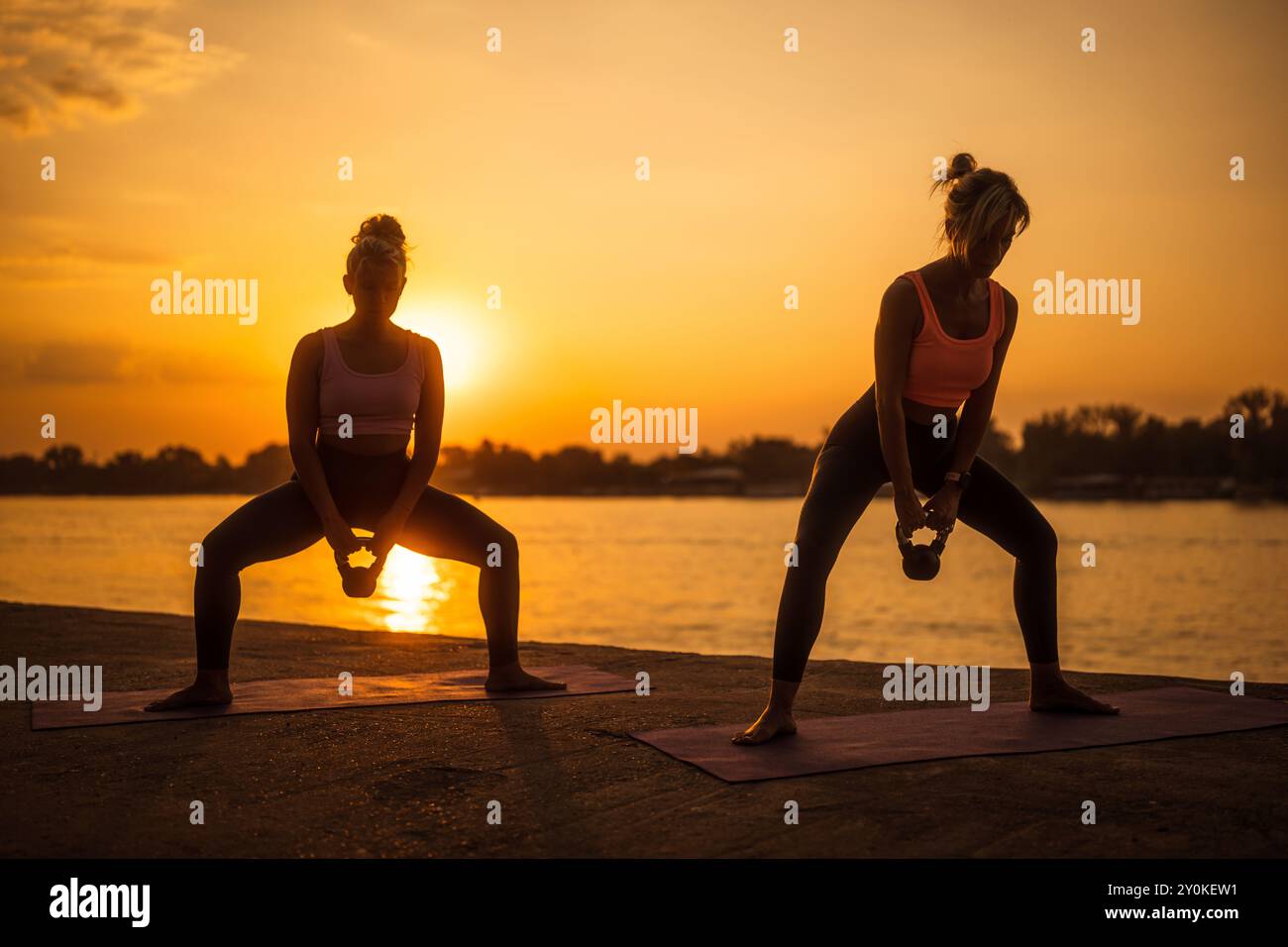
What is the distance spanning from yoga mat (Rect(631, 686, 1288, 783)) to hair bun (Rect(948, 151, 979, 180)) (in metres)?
2.17

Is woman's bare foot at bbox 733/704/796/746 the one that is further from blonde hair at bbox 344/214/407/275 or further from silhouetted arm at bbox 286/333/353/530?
blonde hair at bbox 344/214/407/275

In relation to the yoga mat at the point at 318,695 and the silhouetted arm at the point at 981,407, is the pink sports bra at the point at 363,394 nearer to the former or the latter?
the yoga mat at the point at 318,695

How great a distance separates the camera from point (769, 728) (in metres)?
4.32

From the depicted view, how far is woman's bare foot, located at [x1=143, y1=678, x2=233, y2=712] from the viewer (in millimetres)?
5027

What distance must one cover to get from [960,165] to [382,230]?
2.67 metres

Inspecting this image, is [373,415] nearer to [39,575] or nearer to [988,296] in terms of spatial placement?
[988,296]

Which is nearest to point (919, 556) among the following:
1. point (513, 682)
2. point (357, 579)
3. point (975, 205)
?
point (975, 205)

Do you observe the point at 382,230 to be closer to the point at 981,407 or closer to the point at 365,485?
the point at 365,485

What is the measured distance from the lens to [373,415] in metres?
5.45

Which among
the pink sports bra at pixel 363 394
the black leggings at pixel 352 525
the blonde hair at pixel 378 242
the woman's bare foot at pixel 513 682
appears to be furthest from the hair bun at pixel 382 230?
the woman's bare foot at pixel 513 682
